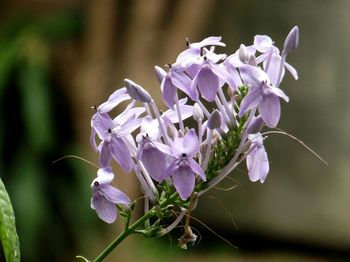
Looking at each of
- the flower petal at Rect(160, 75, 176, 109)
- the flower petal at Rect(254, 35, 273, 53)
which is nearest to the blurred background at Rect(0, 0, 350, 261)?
the flower petal at Rect(254, 35, 273, 53)

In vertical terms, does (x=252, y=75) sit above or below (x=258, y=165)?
above

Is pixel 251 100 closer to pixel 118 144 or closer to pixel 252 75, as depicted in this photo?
pixel 252 75

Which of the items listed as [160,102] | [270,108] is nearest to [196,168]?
[270,108]

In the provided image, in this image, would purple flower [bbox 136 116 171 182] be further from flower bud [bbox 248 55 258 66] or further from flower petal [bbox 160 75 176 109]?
flower bud [bbox 248 55 258 66]

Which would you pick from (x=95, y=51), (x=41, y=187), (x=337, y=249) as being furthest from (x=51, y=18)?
(x=337, y=249)

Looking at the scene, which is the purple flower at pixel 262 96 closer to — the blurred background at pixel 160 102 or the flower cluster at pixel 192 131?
the flower cluster at pixel 192 131
